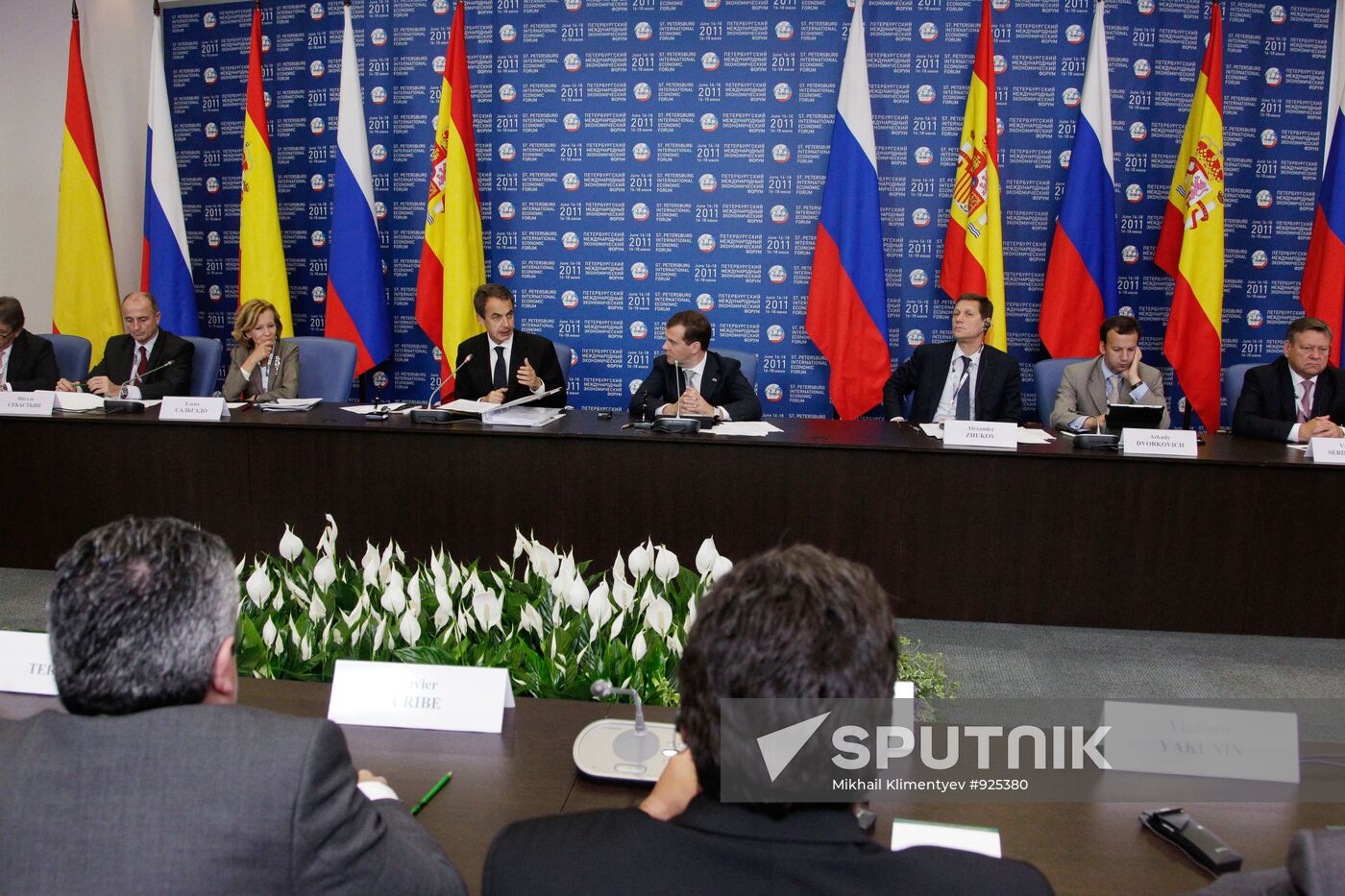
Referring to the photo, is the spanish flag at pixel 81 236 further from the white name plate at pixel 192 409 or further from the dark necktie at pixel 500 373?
the dark necktie at pixel 500 373

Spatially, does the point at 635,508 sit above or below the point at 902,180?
below

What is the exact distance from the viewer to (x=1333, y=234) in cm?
479

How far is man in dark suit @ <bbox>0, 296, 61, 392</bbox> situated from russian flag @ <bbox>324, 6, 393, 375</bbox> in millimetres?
1323

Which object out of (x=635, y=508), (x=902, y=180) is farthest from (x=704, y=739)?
(x=902, y=180)

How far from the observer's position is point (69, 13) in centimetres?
583

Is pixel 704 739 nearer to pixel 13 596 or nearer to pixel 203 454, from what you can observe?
pixel 203 454

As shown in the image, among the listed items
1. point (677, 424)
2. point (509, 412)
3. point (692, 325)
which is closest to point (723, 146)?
point (692, 325)

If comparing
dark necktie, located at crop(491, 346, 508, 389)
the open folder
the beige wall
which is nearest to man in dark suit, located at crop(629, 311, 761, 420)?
the open folder

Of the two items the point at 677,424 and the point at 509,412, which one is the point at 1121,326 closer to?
the point at 677,424

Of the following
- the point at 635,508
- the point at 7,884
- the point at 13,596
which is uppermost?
the point at 7,884

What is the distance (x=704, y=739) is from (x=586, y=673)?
3.06 feet

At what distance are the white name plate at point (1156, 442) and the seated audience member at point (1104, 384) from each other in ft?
2.56

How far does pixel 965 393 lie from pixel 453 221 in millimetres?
2726

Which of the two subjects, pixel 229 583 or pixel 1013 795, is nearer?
pixel 229 583
